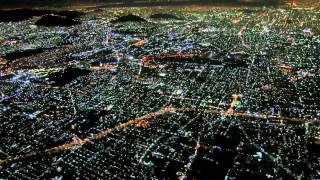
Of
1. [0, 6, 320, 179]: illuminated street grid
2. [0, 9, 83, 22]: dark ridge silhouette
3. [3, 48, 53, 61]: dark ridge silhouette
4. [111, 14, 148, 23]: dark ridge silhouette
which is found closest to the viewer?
[0, 6, 320, 179]: illuminated street grid

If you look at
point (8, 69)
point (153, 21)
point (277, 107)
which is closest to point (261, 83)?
point (277, 107)

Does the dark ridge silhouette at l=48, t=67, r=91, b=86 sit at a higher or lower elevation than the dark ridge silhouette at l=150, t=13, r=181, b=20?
lower

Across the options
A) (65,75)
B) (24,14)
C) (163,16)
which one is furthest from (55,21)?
(65,75)

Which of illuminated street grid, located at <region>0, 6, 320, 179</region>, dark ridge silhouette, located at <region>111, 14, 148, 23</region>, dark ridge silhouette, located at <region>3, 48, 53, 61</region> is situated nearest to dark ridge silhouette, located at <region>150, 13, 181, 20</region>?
dark ridge silhouette, located at <region>111, 14, 148, 23</region>

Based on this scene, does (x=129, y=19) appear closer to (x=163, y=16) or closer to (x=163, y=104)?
(x=163, y=16)

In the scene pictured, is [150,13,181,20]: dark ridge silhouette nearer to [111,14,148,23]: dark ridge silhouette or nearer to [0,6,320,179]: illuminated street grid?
[111,14,148,23]: dark ridge silhouette

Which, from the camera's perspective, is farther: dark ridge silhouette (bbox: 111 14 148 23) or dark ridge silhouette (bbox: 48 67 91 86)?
dark ridge silhouette (bbox: 111 14 148 23)

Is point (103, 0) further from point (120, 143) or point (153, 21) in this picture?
point (120, 143)
